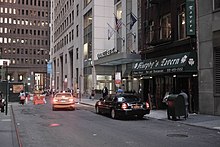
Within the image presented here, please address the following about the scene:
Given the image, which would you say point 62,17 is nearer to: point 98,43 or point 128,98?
point 98,43

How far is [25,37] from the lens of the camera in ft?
385

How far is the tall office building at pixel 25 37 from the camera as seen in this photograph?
377ft

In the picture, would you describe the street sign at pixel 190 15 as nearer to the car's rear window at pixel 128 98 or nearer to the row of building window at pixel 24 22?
the car's rear window at pixel 128 98

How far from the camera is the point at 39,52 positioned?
11956 centimetres

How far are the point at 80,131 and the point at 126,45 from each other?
24331mm

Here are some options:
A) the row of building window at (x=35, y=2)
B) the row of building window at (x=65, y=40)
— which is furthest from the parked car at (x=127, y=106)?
the row of building window at (x=35, y=2)

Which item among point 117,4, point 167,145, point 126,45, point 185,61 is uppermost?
point 117,4

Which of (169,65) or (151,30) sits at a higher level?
(151,30)

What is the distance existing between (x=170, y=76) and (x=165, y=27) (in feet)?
12.6

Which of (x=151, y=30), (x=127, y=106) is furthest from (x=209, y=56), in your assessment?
(x=151, y=30)

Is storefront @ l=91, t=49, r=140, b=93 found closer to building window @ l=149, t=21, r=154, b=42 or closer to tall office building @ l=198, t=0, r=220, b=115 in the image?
building window @ l=149, t=21, r=154, b=42

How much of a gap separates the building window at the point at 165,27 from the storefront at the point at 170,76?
1867 millimetres

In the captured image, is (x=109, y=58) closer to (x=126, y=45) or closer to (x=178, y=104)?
(x=126, y=45)

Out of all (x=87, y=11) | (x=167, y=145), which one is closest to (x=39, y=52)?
(x=87, y=11)
